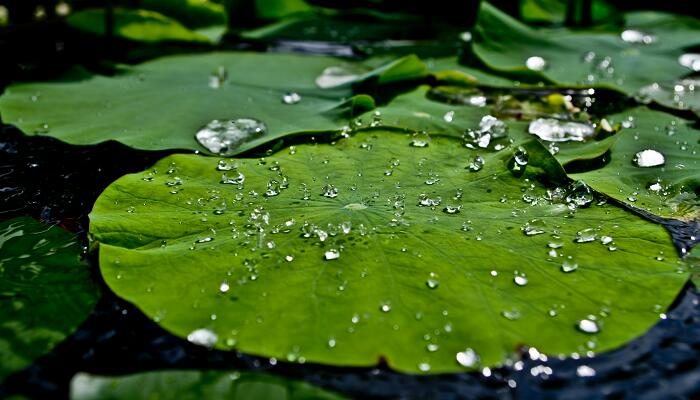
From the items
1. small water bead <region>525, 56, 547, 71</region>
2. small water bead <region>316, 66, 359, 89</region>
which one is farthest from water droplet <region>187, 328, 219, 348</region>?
small water bead <region>525, 56, 547, 71</region>

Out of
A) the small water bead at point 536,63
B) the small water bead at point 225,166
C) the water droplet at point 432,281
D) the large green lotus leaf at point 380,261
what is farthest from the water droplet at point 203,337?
the small water bead at point 536,63

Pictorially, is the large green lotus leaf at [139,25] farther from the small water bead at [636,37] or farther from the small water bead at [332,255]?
the small water bead at [332,255]

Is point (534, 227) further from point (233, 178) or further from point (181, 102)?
point (181, 102)

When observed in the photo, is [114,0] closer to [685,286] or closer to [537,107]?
[537,107]

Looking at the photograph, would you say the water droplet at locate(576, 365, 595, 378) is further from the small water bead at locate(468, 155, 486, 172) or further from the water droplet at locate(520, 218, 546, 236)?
the small water bead at locate(468, 155, 486, 172)

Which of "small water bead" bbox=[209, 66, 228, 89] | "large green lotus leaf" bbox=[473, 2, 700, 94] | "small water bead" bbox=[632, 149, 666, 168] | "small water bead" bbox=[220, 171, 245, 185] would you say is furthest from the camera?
"large green lotus leaf" bbox=[473, 2, 700, 94]

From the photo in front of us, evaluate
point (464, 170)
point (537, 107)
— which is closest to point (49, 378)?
point (464, 170)
